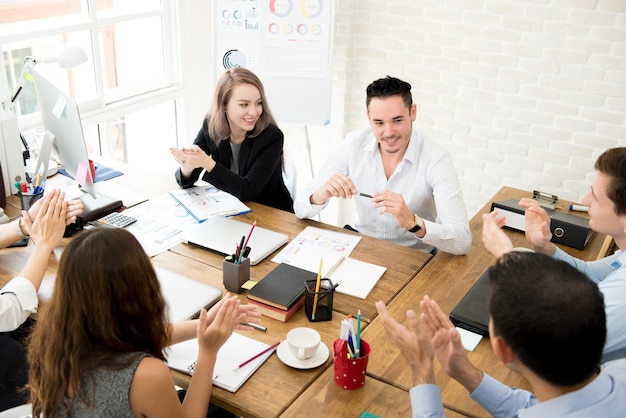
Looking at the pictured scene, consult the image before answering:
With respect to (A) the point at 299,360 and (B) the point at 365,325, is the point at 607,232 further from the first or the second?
(A) the point at 299,360

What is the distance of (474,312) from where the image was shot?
186 centimetres

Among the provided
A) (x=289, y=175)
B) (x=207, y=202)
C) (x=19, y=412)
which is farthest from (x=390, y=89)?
(x=19, y=412)

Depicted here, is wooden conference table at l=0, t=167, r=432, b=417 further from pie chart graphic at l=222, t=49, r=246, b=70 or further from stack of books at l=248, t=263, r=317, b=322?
pie chart graphic at l=222, t=49, r=246, b=70

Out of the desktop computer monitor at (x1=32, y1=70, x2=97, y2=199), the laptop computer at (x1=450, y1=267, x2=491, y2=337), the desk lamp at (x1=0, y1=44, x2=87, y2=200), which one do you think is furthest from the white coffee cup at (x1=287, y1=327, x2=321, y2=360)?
the desk lamp at (x1=0, y1=44, x2=87, y2=200)

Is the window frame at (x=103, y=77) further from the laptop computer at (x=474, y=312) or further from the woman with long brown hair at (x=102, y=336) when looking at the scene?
the laptop computer at (x=474, y=312)

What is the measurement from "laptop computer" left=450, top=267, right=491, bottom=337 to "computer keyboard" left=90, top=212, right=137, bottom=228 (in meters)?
1.29

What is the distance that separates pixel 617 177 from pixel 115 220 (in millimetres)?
1770

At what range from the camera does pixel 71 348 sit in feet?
4.49

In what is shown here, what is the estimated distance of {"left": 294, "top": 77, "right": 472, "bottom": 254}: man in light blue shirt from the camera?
2279 millimetres

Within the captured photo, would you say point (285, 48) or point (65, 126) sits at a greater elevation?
point (285, 48)

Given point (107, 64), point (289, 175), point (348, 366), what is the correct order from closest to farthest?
point (348, 366) → point (289, 175) → point (107, 64)

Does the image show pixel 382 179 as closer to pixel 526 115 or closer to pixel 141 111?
pixel 526 115

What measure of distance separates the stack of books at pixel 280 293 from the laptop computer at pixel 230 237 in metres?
A: 0.18

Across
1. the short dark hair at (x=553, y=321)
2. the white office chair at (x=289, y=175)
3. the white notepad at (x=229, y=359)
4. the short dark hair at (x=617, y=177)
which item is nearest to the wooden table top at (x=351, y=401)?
the white notepad at (x=229, y=359)
